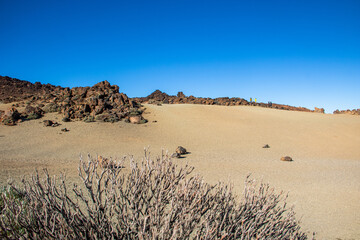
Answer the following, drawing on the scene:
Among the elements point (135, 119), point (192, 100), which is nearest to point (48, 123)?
point (135, 119)

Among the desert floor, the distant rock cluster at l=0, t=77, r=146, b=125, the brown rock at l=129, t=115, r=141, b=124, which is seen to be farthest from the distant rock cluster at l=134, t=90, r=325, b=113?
the brown rock at l=129, t=115, r=141, b=124

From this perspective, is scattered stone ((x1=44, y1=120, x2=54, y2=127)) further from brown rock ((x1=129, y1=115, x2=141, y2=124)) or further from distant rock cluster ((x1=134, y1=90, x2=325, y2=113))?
distant rock cluster ((x1=134, y1=90, x2=325, y2=113))

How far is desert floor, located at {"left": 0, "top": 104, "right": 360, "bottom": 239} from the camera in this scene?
260 inches

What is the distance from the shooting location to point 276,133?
18188 millimetres

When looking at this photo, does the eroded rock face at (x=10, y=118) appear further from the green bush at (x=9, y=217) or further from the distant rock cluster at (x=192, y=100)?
the distant rock cluster at (x=192, y=100)

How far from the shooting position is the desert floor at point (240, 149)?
6598mm

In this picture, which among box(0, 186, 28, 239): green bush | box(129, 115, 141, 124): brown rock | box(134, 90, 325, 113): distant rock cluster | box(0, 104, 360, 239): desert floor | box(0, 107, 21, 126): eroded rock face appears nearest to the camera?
box(0, 186, 28, 239): green bush

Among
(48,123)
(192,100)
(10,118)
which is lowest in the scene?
(48,123)

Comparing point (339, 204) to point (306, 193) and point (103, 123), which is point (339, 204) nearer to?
point (306, 193)

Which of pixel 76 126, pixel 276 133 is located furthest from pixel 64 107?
pixel 276 133

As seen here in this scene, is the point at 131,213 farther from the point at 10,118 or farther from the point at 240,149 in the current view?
the point at 10,118

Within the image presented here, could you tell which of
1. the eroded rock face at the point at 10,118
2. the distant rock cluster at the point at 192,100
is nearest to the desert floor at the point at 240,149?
the eroded rock face at the point at 10,118

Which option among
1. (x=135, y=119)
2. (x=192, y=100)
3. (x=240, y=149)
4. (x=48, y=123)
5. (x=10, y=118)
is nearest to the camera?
(x=240, y=149)

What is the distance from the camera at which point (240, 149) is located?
45.5 feet
